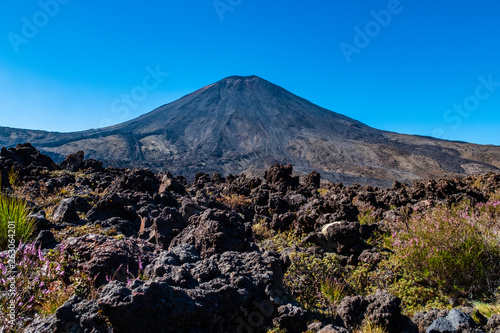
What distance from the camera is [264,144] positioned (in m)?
59.0

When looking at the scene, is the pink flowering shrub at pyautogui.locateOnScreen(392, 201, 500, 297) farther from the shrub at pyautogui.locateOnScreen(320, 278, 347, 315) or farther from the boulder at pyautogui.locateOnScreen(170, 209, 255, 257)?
the boulder at pyautogui.locateOnScreen(170, 209, 255, 257)

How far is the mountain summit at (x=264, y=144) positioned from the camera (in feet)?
142

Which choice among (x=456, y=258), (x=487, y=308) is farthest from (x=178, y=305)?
(x=456, y=258)

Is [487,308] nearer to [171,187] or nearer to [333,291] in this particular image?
[333,291]

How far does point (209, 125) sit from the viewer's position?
230 feet

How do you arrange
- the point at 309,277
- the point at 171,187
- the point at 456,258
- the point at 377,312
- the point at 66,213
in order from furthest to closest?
the point at 171,187
the point at 66,213
the point at 309,277
the point at 456,258
the point at 377,312

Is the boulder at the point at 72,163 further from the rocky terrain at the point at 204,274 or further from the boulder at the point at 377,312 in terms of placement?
the boulder at the point at 377,312

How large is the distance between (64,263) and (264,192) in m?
6.53

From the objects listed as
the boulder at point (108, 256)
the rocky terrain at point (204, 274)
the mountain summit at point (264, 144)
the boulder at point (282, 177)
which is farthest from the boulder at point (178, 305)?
the mountain summit at point (264, 144)

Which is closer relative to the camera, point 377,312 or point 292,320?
point 292,320

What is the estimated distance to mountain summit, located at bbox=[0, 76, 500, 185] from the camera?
142ft

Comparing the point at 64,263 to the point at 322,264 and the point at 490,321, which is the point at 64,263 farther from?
the point at 490,321

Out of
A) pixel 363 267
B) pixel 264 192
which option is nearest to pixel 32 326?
pixel 363 267

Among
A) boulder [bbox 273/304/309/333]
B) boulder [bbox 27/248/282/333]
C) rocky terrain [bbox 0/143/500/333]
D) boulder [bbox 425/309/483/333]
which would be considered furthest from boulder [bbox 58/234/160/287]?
boulder [bbox 425/309/483/333]
